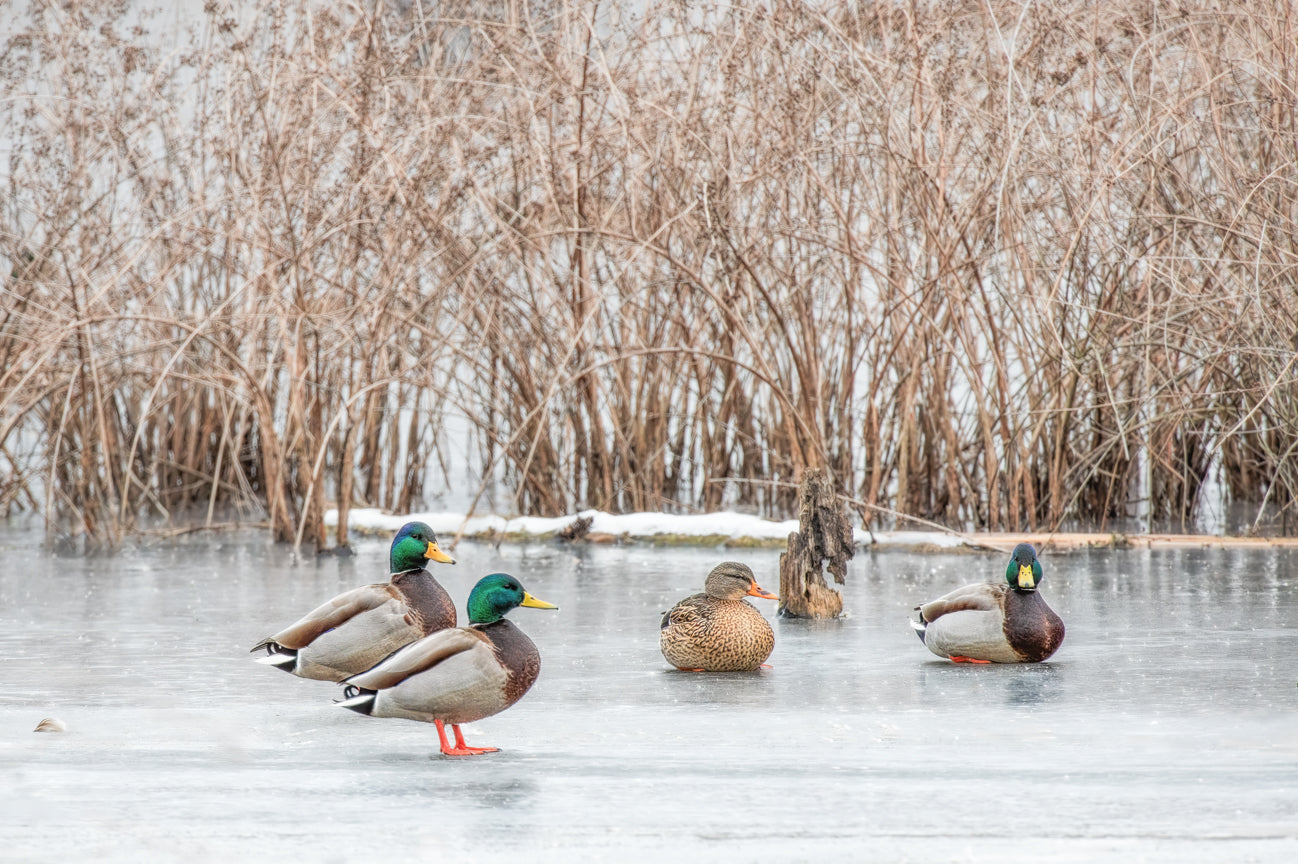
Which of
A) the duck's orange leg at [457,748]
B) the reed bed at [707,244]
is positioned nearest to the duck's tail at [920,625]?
the duck's orange leg at [457,748]

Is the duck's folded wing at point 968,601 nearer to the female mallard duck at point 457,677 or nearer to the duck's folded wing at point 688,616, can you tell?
the duck's folded wing at point 688,616

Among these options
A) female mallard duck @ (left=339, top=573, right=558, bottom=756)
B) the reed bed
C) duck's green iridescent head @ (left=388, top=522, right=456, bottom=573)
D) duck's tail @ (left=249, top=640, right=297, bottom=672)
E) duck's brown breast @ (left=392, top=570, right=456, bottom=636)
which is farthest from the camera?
the reed bed

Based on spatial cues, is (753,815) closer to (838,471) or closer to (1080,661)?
(1080,661)

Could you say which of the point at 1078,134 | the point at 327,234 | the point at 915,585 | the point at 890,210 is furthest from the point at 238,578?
the point at 1078,134

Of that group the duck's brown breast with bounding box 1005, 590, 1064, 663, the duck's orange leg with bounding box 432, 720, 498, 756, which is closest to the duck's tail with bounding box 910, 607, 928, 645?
the duck's brown breast with bounding box 1005, 590, 1064, 663

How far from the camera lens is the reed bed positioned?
6.88 meters

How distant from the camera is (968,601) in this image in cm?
458

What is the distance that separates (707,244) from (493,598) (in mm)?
3840

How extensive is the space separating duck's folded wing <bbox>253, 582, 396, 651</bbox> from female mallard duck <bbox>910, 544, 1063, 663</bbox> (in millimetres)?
1544

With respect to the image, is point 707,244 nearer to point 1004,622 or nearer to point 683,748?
point 1004,622

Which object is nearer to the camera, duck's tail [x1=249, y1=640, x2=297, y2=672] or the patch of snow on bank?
duck's tail [x1=249, y1=640, x2=297, y2=672]

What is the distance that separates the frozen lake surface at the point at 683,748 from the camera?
9.11 feet

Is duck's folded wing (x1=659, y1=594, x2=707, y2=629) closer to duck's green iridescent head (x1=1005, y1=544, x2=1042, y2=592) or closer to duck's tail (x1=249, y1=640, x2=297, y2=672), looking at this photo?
duck's green iridescent head (x1=1005, y1=544, x2=1042, y2=592)

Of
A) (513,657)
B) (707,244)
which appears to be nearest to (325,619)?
(513,657)
